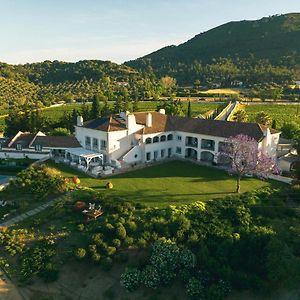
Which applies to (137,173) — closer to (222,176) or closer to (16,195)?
(222,176)

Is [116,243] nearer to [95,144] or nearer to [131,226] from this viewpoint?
[131,226]

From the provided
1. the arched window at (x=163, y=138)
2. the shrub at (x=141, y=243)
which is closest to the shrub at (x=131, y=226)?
the shrub at (x=141, y=243)

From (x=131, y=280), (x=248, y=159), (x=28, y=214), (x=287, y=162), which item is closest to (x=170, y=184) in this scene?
(x=248, y=159)

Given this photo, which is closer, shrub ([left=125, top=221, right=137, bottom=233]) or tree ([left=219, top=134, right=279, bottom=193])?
shrub ([left=125, top=221, right=137, bottom=233])

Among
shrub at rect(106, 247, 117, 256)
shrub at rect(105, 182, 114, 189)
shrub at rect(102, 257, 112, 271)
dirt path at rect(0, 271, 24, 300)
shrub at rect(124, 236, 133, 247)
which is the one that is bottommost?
dirt path at rect(0, 271, 24, 300)

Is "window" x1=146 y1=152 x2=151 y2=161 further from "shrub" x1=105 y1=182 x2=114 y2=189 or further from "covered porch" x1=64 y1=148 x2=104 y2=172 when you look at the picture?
"shrub" x1=105 y1=182 x2=114 y2=189

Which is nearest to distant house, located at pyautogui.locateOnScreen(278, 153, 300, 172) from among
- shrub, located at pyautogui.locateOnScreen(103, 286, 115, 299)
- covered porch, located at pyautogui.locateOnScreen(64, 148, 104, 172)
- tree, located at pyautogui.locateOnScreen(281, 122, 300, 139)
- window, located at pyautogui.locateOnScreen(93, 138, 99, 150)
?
tree, located at pyautogui.locateOnScreen(281, 122, 300, 139)

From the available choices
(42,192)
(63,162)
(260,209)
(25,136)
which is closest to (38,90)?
(25,136)

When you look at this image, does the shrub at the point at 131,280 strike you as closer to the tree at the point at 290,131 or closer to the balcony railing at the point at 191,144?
the balcony railing at the point at 191,144
